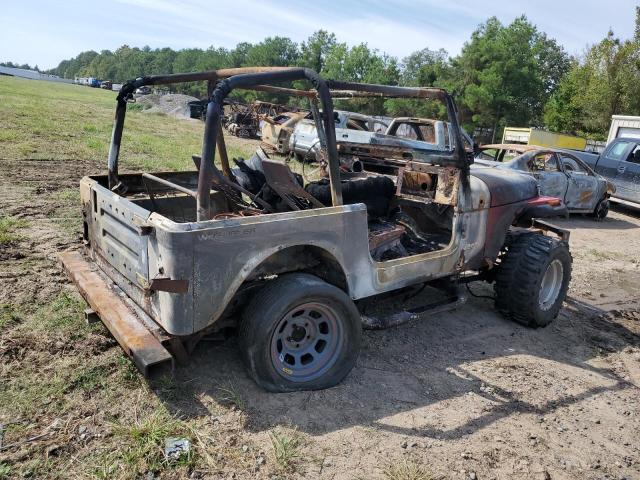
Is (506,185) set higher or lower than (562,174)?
A: higher

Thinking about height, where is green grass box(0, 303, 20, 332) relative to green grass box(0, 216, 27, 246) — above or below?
below

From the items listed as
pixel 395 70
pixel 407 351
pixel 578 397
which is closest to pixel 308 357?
pixel 407 351

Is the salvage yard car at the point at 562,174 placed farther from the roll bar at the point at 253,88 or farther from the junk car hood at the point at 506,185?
the roll bar at the point at 253,88

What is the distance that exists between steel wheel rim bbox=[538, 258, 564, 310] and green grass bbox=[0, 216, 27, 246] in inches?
220

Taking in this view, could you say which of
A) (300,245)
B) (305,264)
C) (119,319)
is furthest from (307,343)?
(119,319)

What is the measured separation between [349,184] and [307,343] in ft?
4.74

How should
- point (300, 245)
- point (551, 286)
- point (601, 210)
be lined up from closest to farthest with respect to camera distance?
point (300, 245) → point (551, 286) → point (601, 210)

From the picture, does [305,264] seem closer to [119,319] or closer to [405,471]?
[119,319]

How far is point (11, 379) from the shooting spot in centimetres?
330

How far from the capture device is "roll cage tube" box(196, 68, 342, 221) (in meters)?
Result: 3.02

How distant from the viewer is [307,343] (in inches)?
142

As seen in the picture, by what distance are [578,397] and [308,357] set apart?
A: 80.0 inches

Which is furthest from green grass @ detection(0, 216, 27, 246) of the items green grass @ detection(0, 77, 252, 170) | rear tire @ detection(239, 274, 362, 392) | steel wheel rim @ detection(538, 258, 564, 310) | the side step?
steel wheel rim @ detection(538, 258, 564, 310)

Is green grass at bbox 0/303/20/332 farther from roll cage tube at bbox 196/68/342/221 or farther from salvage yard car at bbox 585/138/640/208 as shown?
salvage yard car at bbox 585/138/640/208
